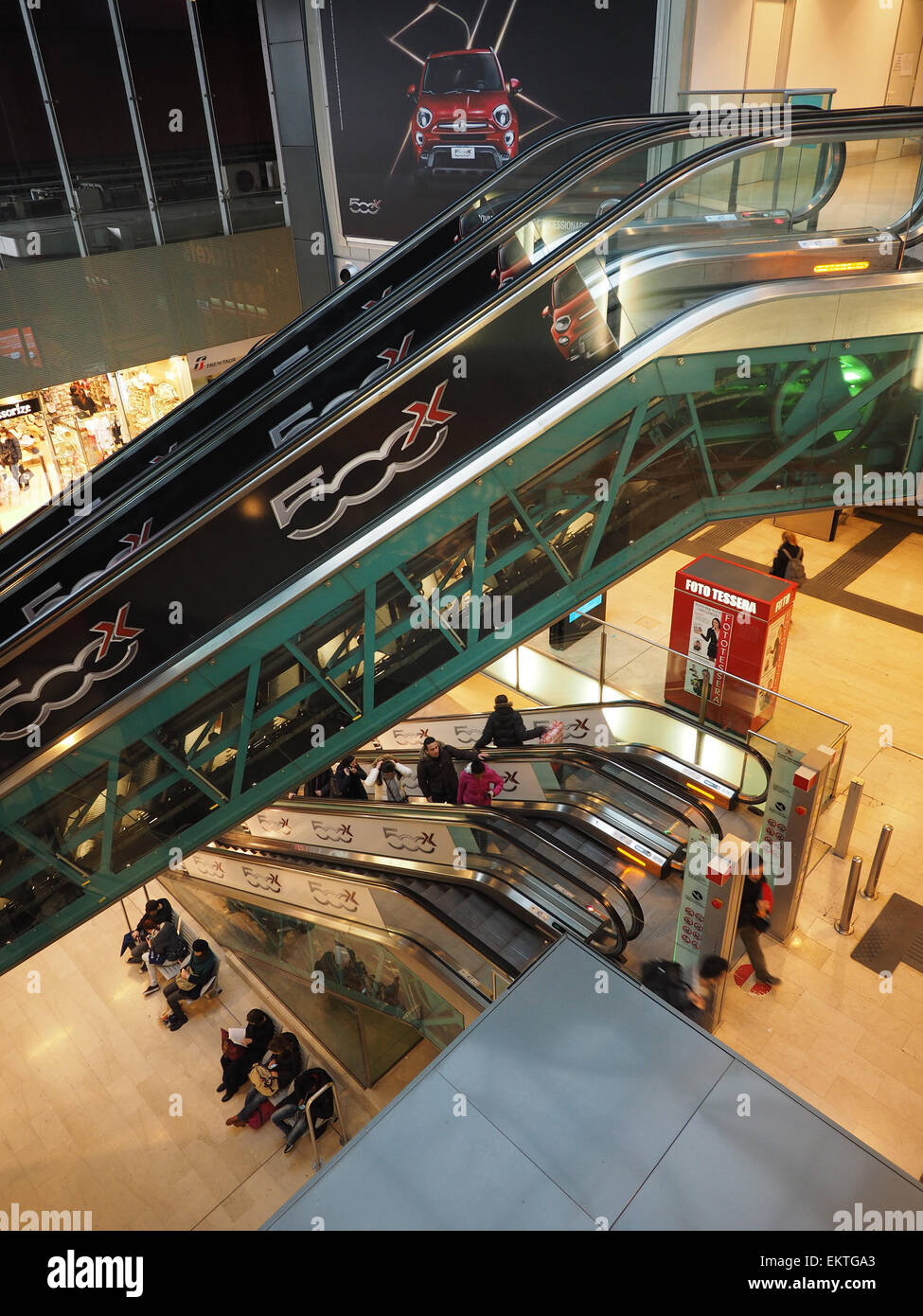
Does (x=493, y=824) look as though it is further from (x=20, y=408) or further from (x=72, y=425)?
(x=72, y=425)

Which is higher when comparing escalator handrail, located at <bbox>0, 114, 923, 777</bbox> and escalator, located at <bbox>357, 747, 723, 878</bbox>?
escalator handrail, located at <bbox>0, 114, 923, 777</bbox>

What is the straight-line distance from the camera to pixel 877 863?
24.5ft

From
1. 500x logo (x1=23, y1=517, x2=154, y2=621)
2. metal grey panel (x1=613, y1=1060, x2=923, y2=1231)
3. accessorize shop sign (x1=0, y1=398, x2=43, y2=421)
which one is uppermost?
500x logo (x1=23, y1=517, x2=154, y2=621)

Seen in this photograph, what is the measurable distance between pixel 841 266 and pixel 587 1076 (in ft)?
19.1

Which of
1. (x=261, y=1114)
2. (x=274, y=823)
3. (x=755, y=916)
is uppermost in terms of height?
(x=755, y=916)

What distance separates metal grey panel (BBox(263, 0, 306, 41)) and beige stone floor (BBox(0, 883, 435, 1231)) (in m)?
14.7

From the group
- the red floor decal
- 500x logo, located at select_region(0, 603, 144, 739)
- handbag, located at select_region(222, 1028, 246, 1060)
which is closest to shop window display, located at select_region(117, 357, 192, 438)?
500x logo, located at select_region(0, 603, 144, 739)

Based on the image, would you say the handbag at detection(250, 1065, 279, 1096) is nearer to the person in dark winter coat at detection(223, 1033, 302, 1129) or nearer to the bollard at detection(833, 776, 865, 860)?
the person in dark winter coat at detection(223, 1033, 302, 1129)

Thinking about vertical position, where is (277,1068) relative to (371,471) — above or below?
below

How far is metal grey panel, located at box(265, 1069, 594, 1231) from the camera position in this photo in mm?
3072

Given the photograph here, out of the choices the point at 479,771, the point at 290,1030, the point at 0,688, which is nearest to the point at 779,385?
the point at 479,771

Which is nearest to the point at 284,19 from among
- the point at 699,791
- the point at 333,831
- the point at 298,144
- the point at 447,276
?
the point at 298,144

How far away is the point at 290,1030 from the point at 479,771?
3384 mm

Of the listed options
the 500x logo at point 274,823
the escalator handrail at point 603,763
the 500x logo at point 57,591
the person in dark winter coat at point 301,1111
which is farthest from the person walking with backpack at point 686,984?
the 500x logo at point 57,591
